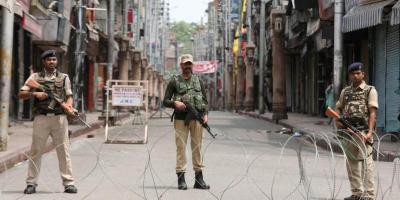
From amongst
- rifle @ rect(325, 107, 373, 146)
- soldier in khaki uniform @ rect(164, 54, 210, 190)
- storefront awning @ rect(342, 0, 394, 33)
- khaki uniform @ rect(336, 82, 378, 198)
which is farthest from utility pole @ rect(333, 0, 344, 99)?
rifle @ rect(325, 107, 373, 146)

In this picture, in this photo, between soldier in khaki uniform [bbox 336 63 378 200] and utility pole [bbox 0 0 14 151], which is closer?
soldier in khaki uniform [bbox 336 63 378 200]

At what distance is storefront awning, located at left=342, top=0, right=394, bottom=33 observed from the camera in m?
17.9

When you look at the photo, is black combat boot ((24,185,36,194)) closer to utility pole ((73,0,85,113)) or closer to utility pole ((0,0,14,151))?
utility pole ((0,0,14,151))

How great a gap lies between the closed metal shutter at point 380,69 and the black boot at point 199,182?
12397 mm

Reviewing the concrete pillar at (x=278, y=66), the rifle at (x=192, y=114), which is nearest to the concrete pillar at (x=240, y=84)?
the concrete pillar at (x=278, y=66)

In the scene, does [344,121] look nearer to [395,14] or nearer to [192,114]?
[192,114]

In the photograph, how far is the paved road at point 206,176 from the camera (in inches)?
352

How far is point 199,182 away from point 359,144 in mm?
2305

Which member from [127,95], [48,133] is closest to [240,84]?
[127,95]

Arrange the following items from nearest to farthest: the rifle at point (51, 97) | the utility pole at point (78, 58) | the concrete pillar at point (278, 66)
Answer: the rifle at point (51, 97), the utility pole at point (78, 58), the concrete pillar at point (278, 66)

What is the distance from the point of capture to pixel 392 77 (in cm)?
2020

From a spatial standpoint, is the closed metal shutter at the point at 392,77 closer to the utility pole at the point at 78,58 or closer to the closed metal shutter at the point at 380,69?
the closed metal shutter at the point at 380,69

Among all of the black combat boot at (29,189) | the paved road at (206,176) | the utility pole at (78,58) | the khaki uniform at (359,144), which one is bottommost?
the paved road at (206,176)

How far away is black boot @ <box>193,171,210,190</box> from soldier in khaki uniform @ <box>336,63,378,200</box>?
2.00m
